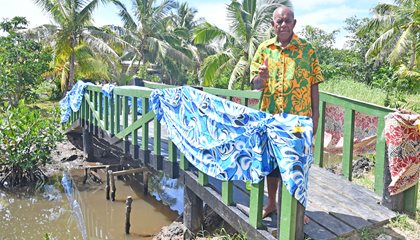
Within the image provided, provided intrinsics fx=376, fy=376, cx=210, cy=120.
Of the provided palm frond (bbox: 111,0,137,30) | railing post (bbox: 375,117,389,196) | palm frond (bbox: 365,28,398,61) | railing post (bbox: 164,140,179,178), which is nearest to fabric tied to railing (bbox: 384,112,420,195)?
railing post (bbox: 375,117,389,196)

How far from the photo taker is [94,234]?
22.3 feet

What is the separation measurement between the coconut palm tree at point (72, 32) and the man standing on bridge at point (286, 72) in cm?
1587

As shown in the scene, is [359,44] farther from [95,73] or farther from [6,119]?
[6,119]

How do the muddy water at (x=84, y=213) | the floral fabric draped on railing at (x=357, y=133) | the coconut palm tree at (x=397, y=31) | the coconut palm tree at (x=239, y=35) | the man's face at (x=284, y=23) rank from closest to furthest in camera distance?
the man's face at (x=284, y=23) < the muddy water at (x=84, y=213) < the floral fabric draped on railing at (x=357, y=133) < the coconut palm tree at (x=397, y=31) < the coconut palm tree at (x=239, y=35)

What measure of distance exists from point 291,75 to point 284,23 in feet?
1.40

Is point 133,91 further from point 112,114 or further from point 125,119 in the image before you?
point 112,114

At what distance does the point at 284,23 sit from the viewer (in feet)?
10.00

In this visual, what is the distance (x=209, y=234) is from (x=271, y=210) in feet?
5.03

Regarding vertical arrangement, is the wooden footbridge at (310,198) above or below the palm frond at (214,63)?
below

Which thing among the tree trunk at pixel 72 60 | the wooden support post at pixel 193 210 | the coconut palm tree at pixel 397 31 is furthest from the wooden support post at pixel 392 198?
the tree trunk at pixel 72 60

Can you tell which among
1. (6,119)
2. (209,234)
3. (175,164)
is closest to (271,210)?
(209,234)

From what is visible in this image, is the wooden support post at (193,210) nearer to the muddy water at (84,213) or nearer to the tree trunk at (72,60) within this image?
the muddy water at (84,213)

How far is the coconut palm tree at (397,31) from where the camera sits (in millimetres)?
15305

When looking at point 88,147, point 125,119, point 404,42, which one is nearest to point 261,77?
point 125,119
